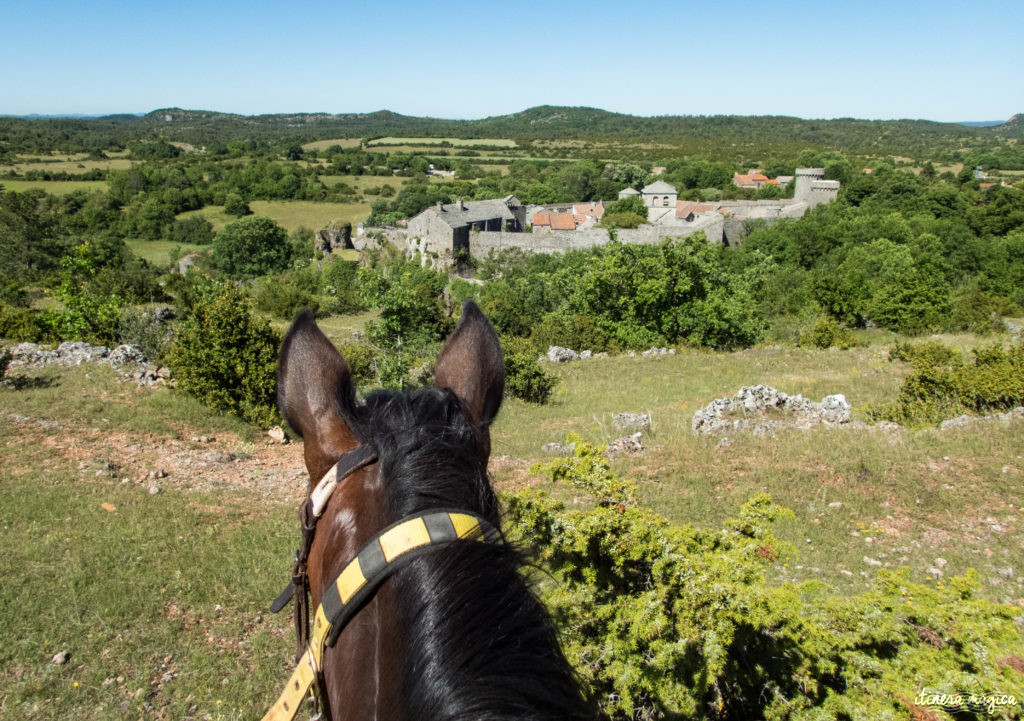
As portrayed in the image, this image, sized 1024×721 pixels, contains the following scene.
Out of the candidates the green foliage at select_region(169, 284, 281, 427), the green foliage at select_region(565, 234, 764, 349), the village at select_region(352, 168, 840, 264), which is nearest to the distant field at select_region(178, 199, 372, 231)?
the village at select_region(352, 168, 840, 264)

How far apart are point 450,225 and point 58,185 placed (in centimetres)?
5950

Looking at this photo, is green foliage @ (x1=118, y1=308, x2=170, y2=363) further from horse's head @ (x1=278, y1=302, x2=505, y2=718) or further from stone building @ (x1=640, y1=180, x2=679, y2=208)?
stone building @ (x1=640, y1=180, x2=679, y2=208)

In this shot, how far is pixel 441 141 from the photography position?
16438 centimetres

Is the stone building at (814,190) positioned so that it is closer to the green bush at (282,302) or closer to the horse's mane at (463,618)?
the green bush at (282,302)

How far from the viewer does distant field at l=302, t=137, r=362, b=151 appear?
139 meters

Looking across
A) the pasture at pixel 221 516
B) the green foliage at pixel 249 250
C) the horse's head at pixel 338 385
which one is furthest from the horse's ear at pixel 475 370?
the green foliage at pixel 249 250

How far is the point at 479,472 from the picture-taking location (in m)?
1.21

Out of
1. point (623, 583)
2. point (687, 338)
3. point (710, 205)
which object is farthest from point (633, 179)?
point (623, 583)

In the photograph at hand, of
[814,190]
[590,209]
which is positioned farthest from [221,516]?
[814,190]

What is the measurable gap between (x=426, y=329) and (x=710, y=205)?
5045 centimetres

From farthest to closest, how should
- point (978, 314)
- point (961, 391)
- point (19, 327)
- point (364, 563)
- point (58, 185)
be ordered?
point (58, 185), point (978, 314), point (19, 327), point (961, 391), point (364, 563)

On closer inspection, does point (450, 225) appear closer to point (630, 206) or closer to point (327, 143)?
point (630, 206)

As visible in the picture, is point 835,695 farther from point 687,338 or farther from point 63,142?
point 63,142

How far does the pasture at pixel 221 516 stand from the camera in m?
4.34
